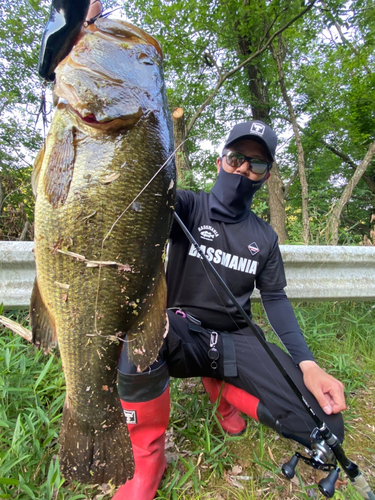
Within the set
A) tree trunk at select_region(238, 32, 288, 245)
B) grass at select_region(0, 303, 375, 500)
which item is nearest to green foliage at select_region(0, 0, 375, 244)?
tree trunk at select_region(238, 32, 288, 245)

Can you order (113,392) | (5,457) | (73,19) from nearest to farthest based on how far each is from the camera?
(73,19) → (113,392) → (5,457)

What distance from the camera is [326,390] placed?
1694 millimetres

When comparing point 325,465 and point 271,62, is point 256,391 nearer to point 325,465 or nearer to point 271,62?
point 325,465

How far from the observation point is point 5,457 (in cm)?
144

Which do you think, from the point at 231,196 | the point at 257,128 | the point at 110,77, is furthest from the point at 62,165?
the point at 257,128

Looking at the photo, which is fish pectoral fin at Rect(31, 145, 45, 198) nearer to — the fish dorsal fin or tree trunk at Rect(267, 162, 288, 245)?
the fish dorsal fin

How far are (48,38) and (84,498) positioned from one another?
2.20 meters

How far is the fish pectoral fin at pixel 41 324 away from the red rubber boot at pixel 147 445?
70cm

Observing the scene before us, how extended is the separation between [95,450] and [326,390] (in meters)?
1.33

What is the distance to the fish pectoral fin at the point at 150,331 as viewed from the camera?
1244mm

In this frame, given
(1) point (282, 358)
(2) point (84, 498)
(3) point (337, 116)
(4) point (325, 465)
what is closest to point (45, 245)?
(2) point (84, 498)

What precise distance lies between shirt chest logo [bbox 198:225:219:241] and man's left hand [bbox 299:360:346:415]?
1127 mm

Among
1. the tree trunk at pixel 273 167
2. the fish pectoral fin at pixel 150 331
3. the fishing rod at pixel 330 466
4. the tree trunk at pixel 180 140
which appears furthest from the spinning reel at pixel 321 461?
the tree trunk at pixel 273 167

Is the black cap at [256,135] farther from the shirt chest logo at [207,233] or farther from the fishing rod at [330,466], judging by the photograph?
the fishing rod at [330,466]
